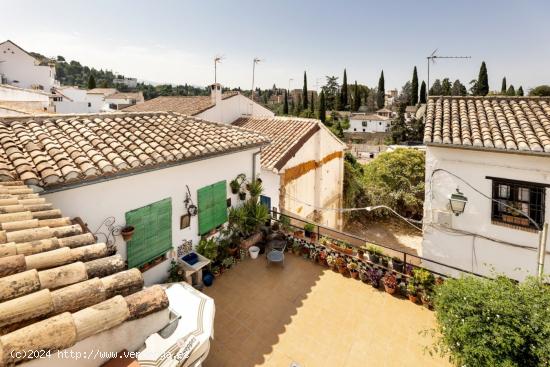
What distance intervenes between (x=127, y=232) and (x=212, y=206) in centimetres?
281

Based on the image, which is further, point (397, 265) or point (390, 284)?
point (397, 265)

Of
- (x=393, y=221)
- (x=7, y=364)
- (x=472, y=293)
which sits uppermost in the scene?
(x=7, y=364)

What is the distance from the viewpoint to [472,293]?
498 centimetres

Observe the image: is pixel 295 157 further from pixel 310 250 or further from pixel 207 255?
pixel 207 255

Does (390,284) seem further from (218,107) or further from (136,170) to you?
(218,107)

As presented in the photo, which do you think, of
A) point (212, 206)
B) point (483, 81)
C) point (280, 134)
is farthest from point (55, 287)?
point (483, 81)

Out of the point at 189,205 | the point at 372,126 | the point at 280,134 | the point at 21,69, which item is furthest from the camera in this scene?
the point at 372,126

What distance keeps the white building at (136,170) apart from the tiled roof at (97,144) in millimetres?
17

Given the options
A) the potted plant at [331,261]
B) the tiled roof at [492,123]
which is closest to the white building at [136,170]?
the potted plant at [331,261]

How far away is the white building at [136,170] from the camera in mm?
5445

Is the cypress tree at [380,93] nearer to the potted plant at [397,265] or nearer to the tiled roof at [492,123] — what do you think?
the tiled roof at [492,123]

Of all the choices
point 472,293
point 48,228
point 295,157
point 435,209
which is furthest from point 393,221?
point 48,228

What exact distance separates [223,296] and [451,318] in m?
5.36

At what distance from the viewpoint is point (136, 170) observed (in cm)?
645
